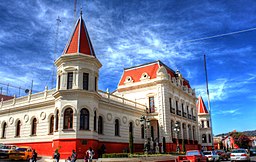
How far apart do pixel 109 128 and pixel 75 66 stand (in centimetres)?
940

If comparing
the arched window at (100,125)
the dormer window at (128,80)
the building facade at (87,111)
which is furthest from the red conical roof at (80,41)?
the dormer window at (128,80)

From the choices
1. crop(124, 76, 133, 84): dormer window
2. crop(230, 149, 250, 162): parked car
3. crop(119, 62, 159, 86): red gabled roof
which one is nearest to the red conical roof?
crop(124, 76, 133, 84): dormer window

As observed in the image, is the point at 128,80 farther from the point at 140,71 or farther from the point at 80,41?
the point at 80,41

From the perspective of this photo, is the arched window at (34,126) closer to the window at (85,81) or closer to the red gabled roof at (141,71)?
the window at (85,81)

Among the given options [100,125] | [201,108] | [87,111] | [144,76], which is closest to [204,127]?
[201,108]

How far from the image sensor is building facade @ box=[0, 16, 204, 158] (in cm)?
2678

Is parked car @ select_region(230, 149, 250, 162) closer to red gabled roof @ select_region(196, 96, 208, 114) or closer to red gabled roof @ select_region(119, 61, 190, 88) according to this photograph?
red gabled roof @ select_region(119, 61, 190, 88)

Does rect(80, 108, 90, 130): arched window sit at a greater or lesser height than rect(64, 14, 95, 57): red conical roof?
lesser

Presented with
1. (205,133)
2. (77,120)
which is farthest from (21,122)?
(205,133)

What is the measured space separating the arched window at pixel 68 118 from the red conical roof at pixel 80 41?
6.97 meters

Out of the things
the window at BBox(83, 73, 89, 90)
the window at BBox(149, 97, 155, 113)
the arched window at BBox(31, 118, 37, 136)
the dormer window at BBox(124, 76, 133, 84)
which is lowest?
the arched window at BBox(31, 118, 37, 136)

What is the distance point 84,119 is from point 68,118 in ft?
5.64

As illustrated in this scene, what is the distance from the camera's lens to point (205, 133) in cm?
6266

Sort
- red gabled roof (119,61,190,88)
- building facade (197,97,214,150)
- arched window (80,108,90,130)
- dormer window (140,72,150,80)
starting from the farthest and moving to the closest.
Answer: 1. building facade (197,97,214,150)
2. red gabled roof (119,61,190,88)
3. dormer window (140,72,150,80)
4. arched window (80,108,90,130)
